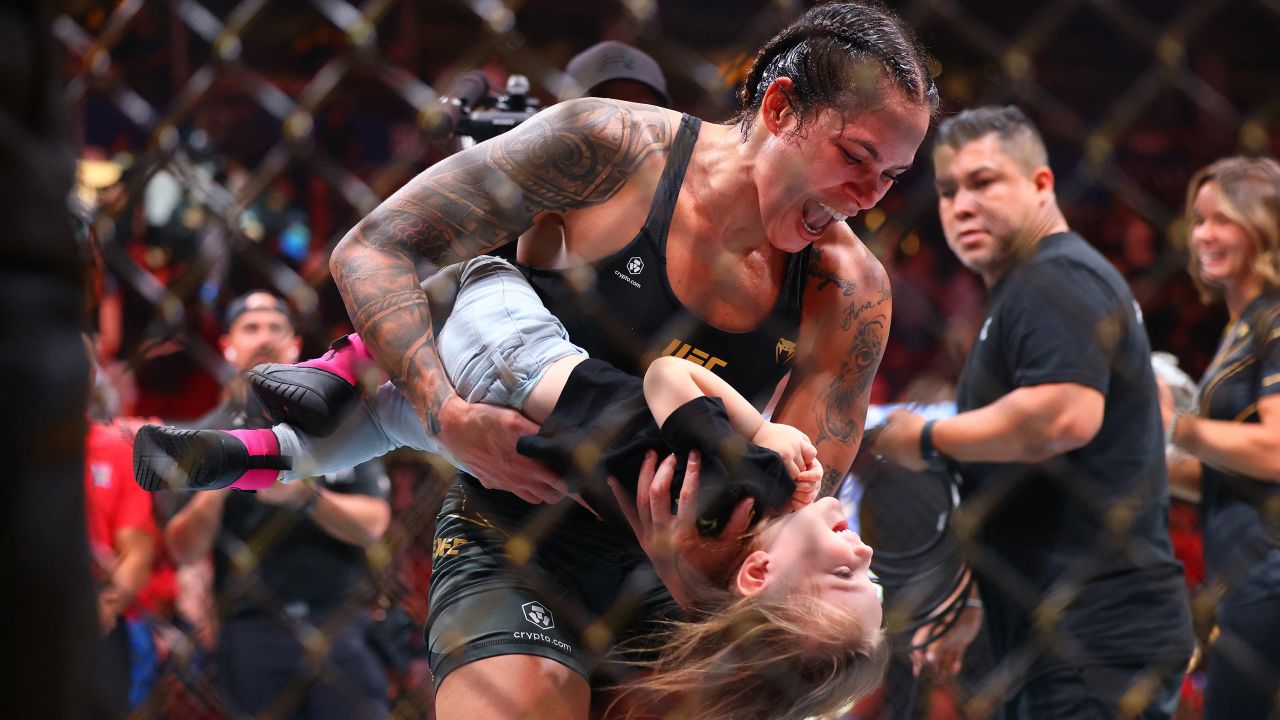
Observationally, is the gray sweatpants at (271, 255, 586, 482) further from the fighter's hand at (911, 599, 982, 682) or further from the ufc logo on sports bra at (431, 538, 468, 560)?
the fighter's hand at (911, 599, 982, 682)

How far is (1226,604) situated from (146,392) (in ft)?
10.2

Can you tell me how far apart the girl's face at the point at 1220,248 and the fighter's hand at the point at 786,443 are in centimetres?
134

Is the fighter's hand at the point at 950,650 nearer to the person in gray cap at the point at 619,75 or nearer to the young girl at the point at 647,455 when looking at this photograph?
the young girl at the point at 647,455

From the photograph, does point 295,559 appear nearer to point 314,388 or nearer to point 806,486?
point 314,388

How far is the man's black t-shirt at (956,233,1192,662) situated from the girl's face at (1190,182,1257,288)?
312 millimetres

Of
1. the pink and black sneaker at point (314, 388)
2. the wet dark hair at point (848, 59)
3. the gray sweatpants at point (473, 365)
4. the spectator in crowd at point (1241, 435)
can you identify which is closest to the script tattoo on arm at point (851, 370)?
the wet dark hair at point (848, 59)

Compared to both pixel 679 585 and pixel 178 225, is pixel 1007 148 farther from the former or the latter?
pixel 178 225

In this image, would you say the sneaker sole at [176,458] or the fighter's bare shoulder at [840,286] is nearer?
the sneaker sole at [176,458]

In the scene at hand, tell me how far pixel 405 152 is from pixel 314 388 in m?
0.33

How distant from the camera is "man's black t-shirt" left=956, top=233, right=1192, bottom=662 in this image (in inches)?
82.0

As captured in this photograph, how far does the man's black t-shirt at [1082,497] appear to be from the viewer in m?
2.08

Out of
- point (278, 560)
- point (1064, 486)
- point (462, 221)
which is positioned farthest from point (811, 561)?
point (278, 560)

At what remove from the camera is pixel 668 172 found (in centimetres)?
159

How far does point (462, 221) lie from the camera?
1501 mm
